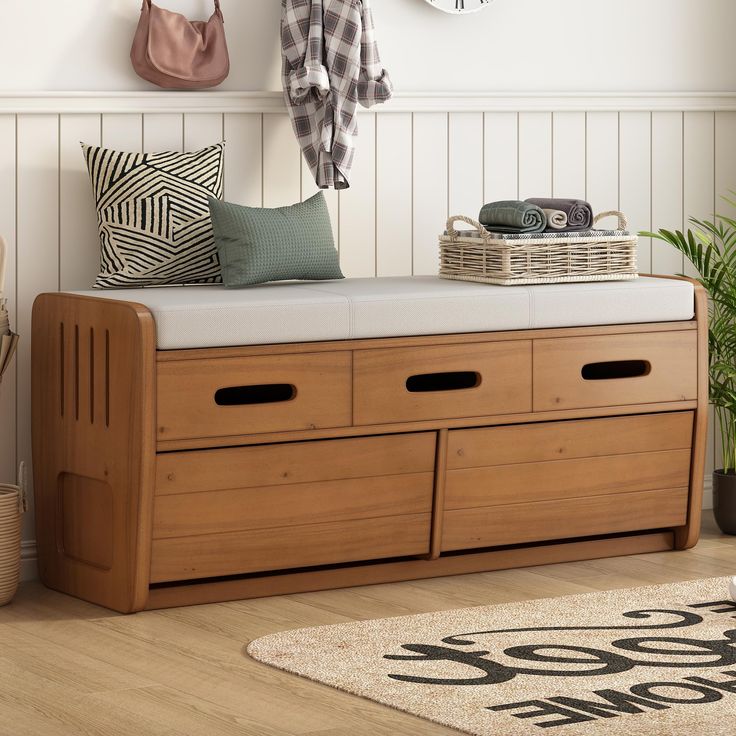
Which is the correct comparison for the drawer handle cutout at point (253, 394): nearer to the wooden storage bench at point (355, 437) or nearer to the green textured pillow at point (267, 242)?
the wooden storage bench at point (355, 437)

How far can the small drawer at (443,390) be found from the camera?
3102mm

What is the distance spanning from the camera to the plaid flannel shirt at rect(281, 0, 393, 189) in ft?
11.3

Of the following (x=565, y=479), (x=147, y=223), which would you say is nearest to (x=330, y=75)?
(x=147, y=223)

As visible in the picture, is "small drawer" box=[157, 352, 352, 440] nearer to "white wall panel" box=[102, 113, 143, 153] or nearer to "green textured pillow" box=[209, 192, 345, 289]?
"green textured pillow" box=[209, 192, 345, 289]

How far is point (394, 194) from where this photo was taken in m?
3.72

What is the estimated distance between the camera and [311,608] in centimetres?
300

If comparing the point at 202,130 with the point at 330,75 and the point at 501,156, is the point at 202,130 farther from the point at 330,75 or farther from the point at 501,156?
the point at 501,156

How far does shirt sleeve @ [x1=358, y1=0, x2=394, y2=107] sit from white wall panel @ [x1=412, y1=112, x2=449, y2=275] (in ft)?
0.84

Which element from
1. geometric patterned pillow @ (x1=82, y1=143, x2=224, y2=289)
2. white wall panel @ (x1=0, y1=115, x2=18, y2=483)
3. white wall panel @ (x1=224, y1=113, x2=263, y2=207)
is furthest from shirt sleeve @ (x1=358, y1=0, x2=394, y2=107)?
white wall panel @ (x1=0, y1=115, x2=18, y2=483)

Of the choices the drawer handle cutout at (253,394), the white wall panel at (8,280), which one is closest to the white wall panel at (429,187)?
the drawer handle cutout at (253,394)

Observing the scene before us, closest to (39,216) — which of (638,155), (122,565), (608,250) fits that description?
(122,565)

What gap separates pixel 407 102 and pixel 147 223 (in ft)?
2.66

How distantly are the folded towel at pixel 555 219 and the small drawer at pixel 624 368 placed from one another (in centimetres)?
28

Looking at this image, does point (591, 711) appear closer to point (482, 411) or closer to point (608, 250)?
point (482, 411)
